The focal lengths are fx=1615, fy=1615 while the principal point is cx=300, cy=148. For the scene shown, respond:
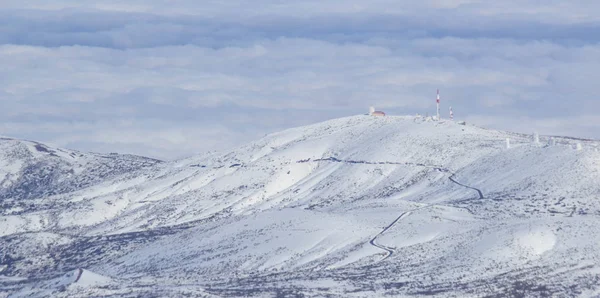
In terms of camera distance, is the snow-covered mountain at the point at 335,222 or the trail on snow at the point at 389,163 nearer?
the snow-covered mountain at the point at 335,222

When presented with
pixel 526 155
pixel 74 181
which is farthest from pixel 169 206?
pixel 526 155

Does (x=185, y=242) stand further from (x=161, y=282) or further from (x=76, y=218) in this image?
(x=76, y=218)

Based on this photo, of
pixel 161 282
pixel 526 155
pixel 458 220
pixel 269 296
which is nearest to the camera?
pixel 269 296

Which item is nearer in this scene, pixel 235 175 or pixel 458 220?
pixel 458 220

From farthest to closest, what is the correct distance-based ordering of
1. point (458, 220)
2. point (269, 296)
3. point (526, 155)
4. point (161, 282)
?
point (526, 155) → point (458, 220) → point (161, 282) → point (269, 296)

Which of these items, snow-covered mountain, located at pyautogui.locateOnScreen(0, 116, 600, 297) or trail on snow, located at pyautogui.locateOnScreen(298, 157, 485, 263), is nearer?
snow-covered mountain, located at pyautogui.locateOnScreen(0, 116, 600, 297)

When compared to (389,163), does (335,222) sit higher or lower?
higher

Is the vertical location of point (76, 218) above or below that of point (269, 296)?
below

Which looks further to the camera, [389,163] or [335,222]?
[389,163]
